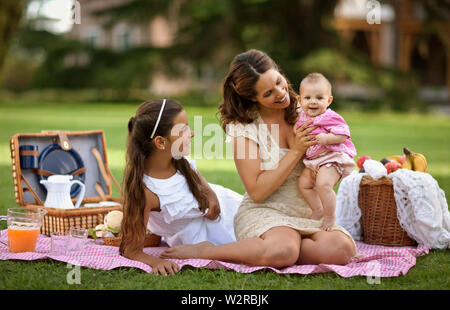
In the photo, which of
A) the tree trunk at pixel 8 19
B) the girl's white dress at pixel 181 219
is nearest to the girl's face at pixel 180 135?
the girl's white dress at pixel 181 219

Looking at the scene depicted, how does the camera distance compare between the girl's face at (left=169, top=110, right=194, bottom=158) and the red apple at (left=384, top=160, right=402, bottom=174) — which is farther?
the red apple at (left=384, top=160, right=402, bottom=174)

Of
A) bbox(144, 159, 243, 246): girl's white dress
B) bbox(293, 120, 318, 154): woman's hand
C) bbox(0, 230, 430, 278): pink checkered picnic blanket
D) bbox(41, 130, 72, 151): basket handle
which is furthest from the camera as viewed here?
bbox(41, 130, 72, 151): basket handle

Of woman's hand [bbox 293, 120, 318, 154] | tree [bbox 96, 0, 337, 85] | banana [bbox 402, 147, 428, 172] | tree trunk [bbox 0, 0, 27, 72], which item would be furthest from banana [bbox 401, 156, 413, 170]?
tree [bbox 96, 0, 337, 85]

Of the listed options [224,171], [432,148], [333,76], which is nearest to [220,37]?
[333,76]

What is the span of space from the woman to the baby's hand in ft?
0.14

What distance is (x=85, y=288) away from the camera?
2721 mm

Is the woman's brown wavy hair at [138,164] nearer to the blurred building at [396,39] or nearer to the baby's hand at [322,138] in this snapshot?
the baby's hand at [322,138]

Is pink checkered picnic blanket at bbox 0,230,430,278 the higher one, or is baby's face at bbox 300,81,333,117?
baby's face at bbox 300,81,333,117

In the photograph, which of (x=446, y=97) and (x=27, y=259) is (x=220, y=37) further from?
(x=27, y=259)

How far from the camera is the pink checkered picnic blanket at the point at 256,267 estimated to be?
2951mm

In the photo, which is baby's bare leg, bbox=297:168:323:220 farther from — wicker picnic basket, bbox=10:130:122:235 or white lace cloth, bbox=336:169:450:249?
wicker picnic basket, bbox=10:130:122:235

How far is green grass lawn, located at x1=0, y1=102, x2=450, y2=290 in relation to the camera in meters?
2.78

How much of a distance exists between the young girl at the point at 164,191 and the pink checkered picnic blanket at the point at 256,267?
115mm
